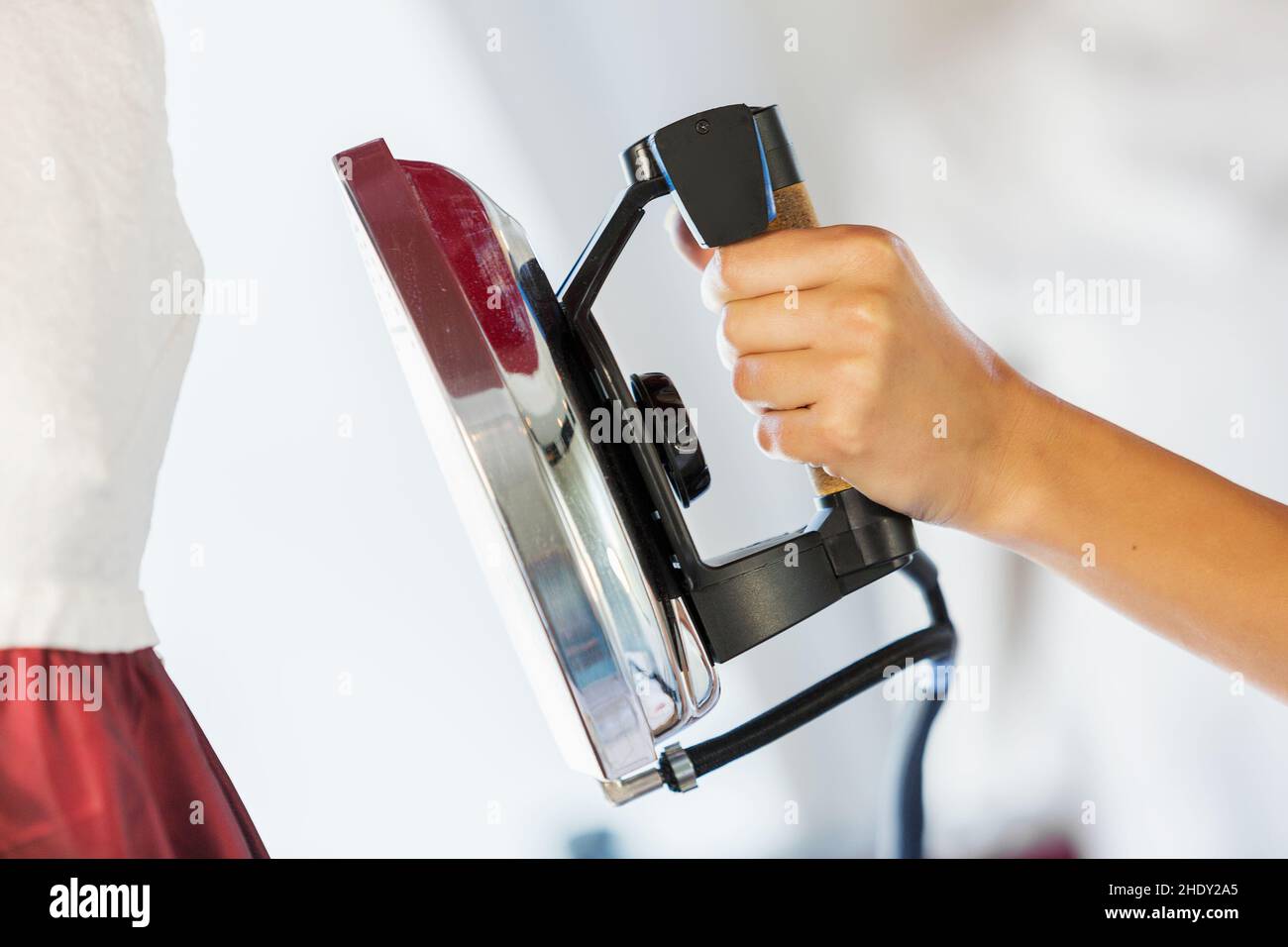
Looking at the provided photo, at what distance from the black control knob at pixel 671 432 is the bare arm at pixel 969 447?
0.15 feet

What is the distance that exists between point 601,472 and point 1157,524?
1.08 feet

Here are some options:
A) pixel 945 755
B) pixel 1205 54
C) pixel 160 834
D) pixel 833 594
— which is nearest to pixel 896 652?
Answer: pixel 833 594

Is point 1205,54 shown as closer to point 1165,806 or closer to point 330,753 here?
point 1165,806

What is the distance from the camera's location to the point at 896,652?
0.54 m

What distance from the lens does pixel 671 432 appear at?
1.58 feet

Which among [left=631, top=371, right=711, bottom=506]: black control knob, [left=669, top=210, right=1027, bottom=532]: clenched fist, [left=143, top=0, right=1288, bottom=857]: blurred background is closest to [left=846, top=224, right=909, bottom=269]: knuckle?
[left=669, top=210, right=1027, bottom=532]: clenched fist

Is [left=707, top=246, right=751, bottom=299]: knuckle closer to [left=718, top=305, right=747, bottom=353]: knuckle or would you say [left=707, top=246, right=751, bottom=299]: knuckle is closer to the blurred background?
[left=718, top=305, right=747, bottom=353]: knuckle

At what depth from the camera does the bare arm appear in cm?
49

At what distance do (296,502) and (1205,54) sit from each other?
95 centimetres
